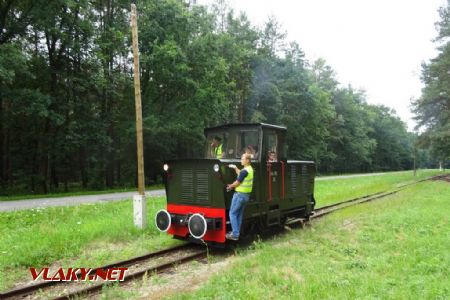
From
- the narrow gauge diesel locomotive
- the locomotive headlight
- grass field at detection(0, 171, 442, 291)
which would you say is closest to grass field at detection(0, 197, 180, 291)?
grass field at detection(0, 171, 442, 291)

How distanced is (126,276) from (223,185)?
8.22 feet

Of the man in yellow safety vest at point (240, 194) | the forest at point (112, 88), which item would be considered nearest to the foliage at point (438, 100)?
the forest at point (112, 88)

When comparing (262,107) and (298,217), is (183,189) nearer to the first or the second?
(298,217)

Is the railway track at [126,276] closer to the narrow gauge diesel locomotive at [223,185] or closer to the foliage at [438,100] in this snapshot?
the narrow gauge diesel locomotive at [223,185]

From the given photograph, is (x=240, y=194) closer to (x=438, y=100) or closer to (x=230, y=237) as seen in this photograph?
(x=230, y=237)

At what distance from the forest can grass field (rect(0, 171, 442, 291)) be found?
8.88 meters

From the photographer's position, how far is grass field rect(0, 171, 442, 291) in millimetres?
7207

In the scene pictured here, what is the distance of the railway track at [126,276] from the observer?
5.43 meters

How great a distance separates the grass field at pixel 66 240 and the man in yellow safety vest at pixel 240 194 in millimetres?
1860

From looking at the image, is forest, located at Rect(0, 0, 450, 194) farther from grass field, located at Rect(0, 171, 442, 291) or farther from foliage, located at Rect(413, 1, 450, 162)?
grass field, located at Rect(0, 171, 442, 291)

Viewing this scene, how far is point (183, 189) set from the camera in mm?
8117

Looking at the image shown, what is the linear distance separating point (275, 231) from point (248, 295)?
16.7 ft

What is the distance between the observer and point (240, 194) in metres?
7.43

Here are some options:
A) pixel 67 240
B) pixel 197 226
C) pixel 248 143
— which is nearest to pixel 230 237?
pixel 197 226
